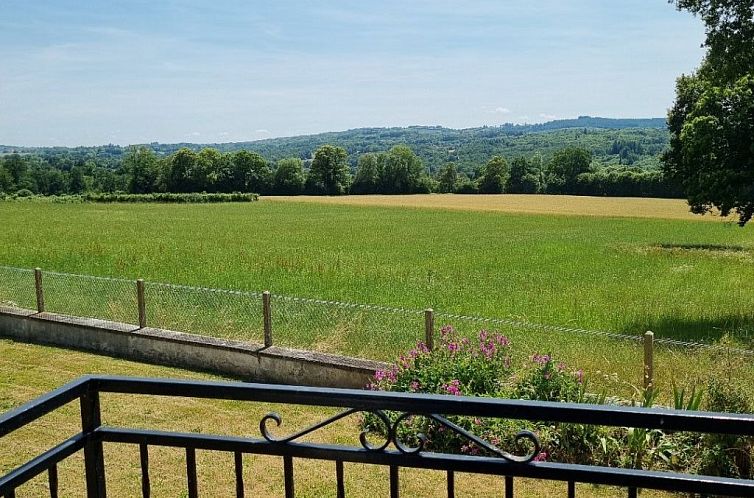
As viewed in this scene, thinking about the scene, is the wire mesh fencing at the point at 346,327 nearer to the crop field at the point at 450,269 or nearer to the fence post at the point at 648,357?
the crop field at the point at 450,269

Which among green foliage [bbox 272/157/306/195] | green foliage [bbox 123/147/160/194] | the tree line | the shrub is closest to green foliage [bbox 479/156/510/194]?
the tree line

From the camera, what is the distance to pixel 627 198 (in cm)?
8031

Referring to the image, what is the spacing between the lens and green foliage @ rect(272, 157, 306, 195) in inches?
4119

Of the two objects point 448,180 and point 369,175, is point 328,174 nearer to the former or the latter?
point 369,175

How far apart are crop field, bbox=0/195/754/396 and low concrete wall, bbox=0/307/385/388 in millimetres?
556

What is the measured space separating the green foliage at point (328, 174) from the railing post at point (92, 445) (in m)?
103

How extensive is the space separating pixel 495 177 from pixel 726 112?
84784 millimetres

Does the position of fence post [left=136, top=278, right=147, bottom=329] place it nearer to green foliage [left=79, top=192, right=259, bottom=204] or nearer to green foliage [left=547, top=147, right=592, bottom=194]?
green foliage [left=79, top=192, right=259, bottom=204]

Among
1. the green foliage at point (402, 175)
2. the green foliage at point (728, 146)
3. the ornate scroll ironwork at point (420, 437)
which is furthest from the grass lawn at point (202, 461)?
the green foliage at point (402, 175)

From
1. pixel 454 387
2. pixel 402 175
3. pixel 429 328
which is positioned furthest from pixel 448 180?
pixel 454 387

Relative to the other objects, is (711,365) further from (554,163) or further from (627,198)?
(554,163)

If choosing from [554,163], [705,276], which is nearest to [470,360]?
[705,276]

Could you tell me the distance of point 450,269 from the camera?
25.5 metres

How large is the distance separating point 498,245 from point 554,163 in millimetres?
72874
